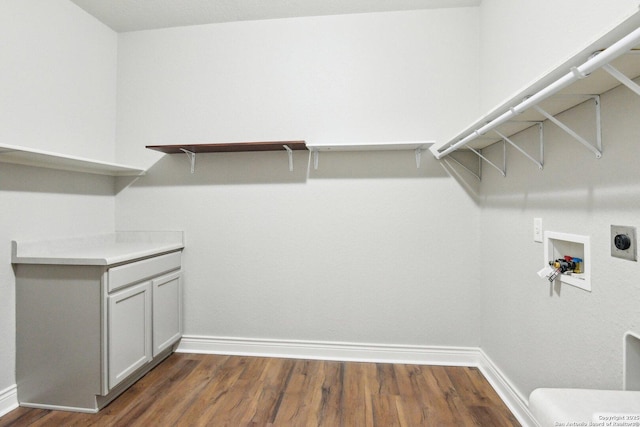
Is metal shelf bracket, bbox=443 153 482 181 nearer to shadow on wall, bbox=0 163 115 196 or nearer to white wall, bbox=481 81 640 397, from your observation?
white wall, bbox=481 81 640 397

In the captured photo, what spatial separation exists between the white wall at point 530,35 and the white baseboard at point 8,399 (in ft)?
9.72

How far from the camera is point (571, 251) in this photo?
1.38 metres

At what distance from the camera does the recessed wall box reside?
1223 millimetres

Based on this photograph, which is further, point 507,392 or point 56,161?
point 56,161

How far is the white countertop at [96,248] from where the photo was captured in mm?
1756

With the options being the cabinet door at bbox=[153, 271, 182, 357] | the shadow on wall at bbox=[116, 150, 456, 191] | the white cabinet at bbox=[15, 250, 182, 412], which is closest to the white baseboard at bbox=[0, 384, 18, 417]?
the white cabinet at bbox=[15, 250, 182, 412]

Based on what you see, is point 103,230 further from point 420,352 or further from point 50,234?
point 420,352

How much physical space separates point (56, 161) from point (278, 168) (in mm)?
1405

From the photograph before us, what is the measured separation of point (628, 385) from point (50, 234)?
3.00 meters

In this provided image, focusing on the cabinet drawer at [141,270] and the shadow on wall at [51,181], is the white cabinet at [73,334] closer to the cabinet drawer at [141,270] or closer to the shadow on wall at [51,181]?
the cabinet drawer at [141,270]

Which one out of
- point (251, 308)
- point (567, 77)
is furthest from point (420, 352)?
point (567, 77)

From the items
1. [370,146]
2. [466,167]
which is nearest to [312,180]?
[370,146]

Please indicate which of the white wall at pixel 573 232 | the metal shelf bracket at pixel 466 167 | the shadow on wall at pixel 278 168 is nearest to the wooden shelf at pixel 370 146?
the shadow on wall at pixel 278 168

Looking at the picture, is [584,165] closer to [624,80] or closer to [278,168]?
[624,80]
